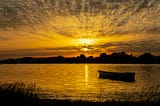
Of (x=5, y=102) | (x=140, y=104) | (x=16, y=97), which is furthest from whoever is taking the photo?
(x=140, y=104)

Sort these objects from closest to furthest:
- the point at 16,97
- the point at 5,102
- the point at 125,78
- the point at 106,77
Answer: the point at 5,102, the point at 16,97, the point at 125,78, the point at 106,77

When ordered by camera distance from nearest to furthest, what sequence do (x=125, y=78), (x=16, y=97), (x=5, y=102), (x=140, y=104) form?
(x=5, y=102) → (x=16, y=97) → (x=140, y=104) → (x=125, y=78)

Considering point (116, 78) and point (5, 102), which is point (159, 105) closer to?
point (5, 102)

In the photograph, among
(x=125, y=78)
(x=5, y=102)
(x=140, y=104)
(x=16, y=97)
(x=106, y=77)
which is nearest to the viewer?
(x=5, y=102)

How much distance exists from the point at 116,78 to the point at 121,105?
72311 mm

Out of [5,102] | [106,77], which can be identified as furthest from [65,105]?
[106,77]

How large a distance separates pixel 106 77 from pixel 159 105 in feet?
263

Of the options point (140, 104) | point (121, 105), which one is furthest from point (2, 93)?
point (140, 104)

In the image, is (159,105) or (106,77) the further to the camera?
(106,77)

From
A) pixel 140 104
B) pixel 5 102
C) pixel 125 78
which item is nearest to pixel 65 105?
pixel 5 102

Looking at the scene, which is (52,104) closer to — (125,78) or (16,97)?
(16,97)

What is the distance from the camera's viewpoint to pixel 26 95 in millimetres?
20438

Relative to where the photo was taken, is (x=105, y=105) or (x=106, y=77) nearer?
(x=105, y=105)

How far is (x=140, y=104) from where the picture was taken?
798 inches
